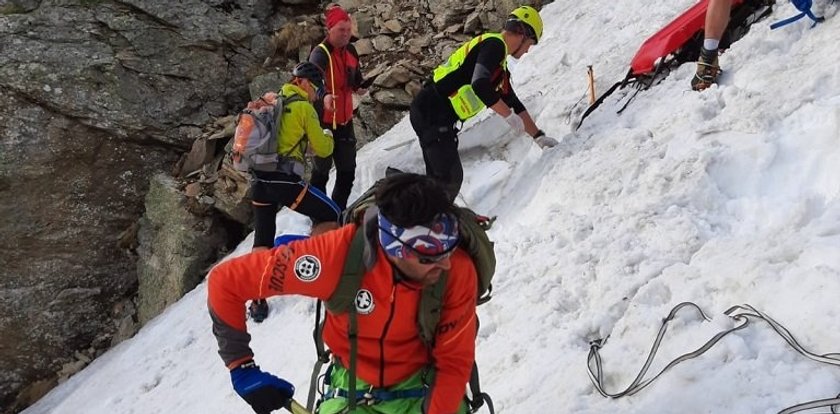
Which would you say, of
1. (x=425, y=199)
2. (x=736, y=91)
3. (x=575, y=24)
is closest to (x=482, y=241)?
(x=425, y=199)

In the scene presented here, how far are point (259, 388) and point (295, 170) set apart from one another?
355cm

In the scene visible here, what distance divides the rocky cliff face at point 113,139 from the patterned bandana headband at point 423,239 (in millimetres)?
8889

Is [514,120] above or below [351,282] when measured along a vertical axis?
below

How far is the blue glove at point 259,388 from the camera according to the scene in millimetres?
3088

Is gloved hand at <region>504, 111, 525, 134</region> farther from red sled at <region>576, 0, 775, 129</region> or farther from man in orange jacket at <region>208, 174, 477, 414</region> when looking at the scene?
man in orange jacket at <region>208, 174, 477, 414</region>

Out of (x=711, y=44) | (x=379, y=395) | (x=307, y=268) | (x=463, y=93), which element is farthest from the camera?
(x=463, y=93)

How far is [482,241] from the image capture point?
121 inches

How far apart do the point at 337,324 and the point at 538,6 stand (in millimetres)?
9834

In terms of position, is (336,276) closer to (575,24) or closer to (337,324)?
(337,324)

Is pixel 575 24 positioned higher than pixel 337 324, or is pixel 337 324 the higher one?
pixel 337 324

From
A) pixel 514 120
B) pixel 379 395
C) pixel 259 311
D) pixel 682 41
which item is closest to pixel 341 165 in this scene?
pixel 259 311

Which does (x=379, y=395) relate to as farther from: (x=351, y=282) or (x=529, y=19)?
(x=529, y=19)

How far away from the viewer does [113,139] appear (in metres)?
13.4

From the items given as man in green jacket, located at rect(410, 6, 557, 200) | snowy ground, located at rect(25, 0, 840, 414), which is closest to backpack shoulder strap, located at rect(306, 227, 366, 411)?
snowy ground, located at rect(25, 0, 840, 414)
